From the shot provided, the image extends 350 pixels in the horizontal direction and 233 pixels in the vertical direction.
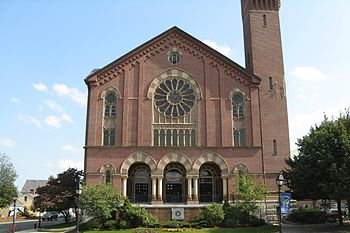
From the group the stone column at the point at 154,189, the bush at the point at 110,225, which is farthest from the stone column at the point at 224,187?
the bush at the point at 110,225

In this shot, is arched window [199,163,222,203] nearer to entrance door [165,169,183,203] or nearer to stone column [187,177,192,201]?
stone column [187,177,192,201]

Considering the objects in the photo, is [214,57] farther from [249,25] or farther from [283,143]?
[283,143]

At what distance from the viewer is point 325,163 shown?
1200 inches

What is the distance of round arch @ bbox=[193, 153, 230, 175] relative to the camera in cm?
4125

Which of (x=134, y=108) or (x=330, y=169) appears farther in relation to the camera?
(x=134, y=108)

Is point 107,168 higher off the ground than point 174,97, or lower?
lower

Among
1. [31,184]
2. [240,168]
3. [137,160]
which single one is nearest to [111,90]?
[137,160]

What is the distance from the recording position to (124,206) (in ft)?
122

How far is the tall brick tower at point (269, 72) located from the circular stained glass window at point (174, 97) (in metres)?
8.10

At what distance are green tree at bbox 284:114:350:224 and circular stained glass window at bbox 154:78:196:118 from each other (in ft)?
46.1

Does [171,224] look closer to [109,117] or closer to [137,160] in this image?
[137,160]

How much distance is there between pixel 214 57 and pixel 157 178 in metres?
15.2

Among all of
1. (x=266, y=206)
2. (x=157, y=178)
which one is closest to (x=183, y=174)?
(x=157, y=178)

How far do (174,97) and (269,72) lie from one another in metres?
11.5
